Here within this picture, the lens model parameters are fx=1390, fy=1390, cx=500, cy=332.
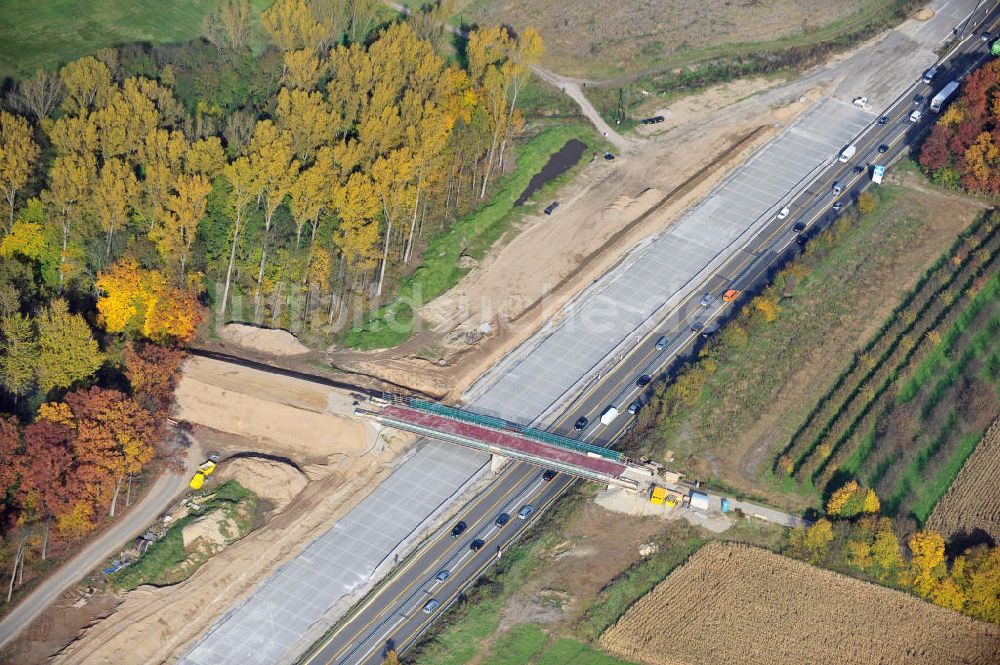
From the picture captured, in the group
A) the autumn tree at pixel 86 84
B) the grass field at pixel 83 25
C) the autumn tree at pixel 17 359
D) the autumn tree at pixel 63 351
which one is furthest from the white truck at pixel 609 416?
the grass field at pixel 83 25

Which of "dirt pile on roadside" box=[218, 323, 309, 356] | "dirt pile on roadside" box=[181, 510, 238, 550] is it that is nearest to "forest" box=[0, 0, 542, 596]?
"dirt pile on roadside" box=[218, 323, 309, 356]

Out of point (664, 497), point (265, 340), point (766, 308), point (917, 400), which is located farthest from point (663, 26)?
point (664, 497)

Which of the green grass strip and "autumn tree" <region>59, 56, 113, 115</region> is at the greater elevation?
"autumn tree" <region>59, 56, 113, 115</region>

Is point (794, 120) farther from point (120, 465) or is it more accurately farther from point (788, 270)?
point (120, 465)

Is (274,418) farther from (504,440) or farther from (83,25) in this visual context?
(83,25)

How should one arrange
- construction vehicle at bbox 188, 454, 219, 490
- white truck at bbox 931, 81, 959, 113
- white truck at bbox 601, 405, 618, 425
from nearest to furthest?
construction vehicle at bbox 188, 454, 219, 490
white truck at bbox 601, 405, 618, 425
white truck at bbox 931, 81, 959, 113

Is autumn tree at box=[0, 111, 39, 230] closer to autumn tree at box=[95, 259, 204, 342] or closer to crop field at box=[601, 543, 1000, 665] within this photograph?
autumn tree at box=[95, 259, 204, 342]

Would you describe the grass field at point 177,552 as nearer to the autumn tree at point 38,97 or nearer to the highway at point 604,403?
the highway at point 604,403
